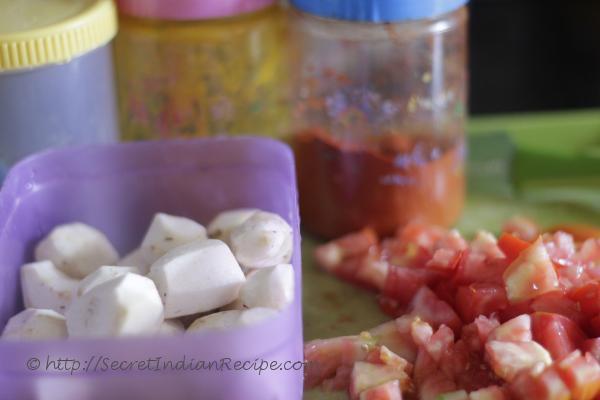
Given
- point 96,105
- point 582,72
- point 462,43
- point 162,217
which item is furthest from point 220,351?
point 582,72

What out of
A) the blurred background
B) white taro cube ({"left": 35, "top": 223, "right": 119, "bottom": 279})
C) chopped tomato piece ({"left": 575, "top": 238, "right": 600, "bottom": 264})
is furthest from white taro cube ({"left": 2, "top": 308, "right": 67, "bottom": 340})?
the blurred background

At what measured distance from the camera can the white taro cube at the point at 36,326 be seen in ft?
2.98

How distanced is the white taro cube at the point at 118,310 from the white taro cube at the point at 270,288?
92 millimetres

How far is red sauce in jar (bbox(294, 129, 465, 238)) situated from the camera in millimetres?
1260

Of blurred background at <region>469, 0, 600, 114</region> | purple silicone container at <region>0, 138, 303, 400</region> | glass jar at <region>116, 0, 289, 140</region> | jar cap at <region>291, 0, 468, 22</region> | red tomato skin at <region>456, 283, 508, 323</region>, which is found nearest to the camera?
purple silicone container at <region>0, 138, 303, 400</region>

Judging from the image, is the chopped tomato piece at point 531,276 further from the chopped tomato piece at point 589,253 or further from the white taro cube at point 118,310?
the white taro cube at point 118,310

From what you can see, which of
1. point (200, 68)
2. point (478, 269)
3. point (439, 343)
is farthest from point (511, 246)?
point (200, 68)

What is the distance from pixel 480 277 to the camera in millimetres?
1057

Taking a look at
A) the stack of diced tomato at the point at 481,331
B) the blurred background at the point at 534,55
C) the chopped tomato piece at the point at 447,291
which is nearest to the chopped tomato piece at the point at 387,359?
the stack of diced tomato at the point at 481,331

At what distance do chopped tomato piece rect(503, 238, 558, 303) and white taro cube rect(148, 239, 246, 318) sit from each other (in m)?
0.29

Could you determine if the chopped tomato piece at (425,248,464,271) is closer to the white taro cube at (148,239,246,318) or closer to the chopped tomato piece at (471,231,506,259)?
the chopped tomato piece at (471,231,506,259)

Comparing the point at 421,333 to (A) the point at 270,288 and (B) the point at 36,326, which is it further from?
(B) the point at 36,326

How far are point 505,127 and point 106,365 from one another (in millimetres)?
896

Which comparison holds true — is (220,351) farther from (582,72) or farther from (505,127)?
(582,72)
